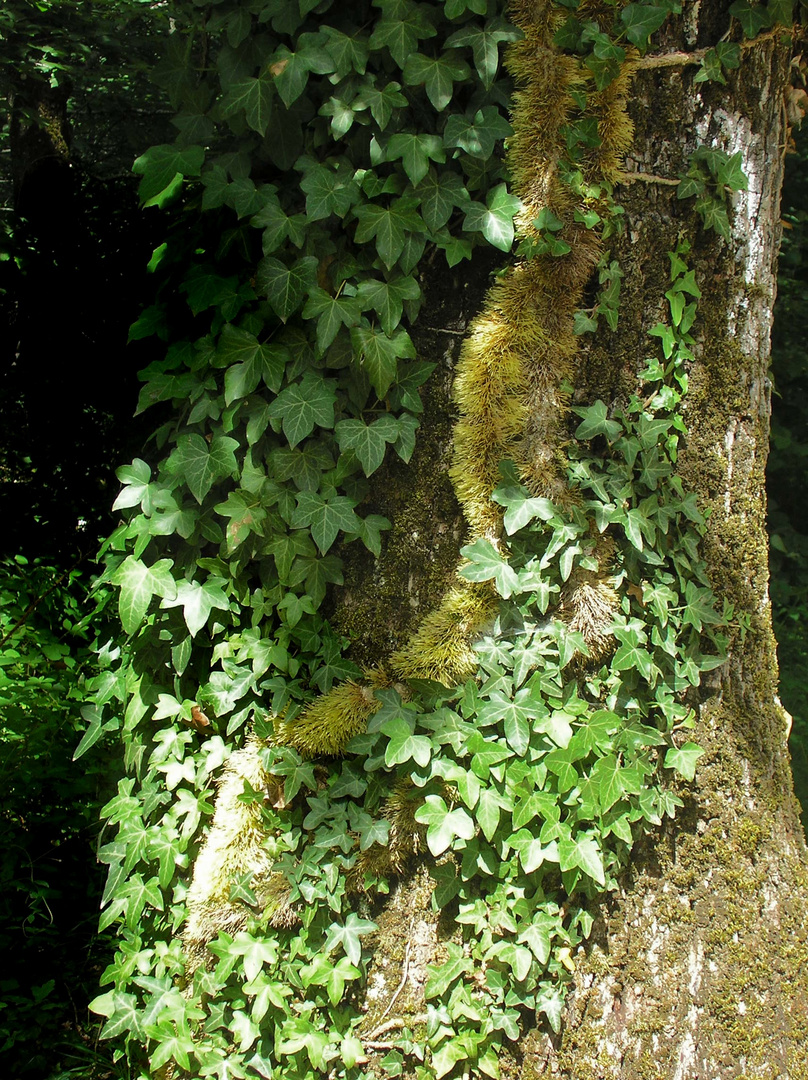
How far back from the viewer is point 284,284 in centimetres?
158

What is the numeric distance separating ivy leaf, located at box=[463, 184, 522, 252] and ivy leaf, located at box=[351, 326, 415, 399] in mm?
245

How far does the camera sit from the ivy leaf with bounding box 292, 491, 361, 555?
A: 5.33 ft

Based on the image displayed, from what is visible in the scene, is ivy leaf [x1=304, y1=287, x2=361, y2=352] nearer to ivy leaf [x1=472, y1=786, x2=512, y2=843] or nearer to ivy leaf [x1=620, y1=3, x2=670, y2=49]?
ivy leaf [x1=620, y1=3, x2=670, y2=49]

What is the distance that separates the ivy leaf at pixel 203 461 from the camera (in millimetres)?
1642

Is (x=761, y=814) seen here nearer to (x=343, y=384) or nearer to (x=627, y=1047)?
(x=627, y=1047)

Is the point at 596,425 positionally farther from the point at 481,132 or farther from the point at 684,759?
the point at 684,759

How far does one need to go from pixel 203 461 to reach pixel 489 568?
636 mm

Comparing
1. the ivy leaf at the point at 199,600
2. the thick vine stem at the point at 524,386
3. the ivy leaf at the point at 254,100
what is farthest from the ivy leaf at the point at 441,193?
the ivy leaf at the point at 199,600

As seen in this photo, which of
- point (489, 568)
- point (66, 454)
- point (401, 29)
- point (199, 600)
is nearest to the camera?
point (401, 29)

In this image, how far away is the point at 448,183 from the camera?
5.06ft

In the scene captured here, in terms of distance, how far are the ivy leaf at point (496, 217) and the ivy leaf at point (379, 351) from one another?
0.24 meters

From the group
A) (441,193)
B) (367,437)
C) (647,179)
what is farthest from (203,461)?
(647,179)

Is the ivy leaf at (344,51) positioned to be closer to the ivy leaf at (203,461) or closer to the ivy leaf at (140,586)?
the ivy leaf at (203,461)

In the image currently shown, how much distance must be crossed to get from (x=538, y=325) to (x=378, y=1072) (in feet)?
5.17
